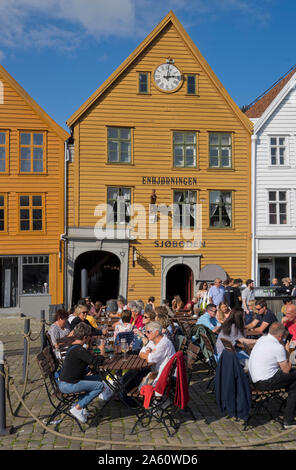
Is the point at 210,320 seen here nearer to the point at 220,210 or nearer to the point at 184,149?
the point at 220,210

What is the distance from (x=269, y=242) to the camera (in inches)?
808

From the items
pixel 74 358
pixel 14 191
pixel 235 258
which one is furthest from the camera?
pixel 235 258

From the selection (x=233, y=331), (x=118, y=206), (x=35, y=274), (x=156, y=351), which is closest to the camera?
(x=156, y=351)

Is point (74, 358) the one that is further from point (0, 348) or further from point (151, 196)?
point (151, 196)

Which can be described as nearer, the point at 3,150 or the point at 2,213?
the point at 2,213

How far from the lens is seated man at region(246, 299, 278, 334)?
9.91 metres

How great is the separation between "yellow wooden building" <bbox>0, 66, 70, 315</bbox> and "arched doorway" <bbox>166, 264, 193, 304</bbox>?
19.8 ft

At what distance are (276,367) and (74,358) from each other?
9.97 ft

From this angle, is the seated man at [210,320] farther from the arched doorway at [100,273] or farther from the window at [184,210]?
the arched doorway at [100,273]

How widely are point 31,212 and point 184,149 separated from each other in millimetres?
7677

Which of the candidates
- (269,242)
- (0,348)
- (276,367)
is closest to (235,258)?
(269,242)

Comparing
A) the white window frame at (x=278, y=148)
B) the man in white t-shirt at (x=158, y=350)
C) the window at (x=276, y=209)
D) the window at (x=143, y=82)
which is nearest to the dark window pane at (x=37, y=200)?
the window at (x=143, y=82)

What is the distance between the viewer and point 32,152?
63.4 feet

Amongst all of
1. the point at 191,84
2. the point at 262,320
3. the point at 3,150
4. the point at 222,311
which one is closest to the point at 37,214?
the point at 3,150
